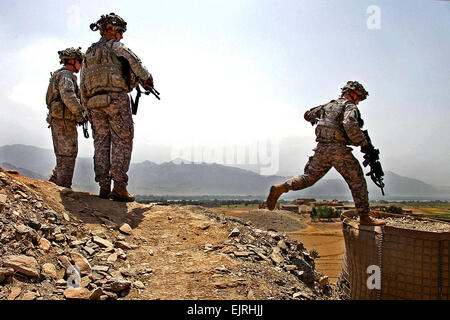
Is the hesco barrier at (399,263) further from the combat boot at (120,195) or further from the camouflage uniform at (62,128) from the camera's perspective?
the camouflage uniform at (62,128)

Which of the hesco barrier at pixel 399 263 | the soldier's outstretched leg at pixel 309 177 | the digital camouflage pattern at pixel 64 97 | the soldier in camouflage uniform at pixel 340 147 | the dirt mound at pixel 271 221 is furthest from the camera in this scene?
the dirt mound at pixel 271 221

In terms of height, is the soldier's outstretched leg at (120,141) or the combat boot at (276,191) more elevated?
the soldier's outstretched leg at (120,141)

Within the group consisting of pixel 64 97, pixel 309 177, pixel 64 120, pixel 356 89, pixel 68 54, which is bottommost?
pixel 309 177

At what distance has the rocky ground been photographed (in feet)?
7.73

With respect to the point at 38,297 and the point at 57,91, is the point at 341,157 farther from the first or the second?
the point at 57,91

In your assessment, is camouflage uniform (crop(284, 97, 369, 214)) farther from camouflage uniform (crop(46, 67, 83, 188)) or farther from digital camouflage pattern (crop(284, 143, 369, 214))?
camouflage uniform (crop(46, 67, 83, 188))

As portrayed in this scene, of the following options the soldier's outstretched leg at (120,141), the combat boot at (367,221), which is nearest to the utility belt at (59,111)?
the soldier's outstretched leg at (120,141)

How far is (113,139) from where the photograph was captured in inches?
192

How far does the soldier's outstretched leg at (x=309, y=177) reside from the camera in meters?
4.81

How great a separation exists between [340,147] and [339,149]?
0.04 m

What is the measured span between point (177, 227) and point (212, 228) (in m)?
0.50

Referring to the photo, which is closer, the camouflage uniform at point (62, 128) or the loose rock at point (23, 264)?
the loose rock at point (23, 264)

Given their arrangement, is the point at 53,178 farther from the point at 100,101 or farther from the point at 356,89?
the point at 356,89

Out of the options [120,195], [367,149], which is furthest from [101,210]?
[367,149]
